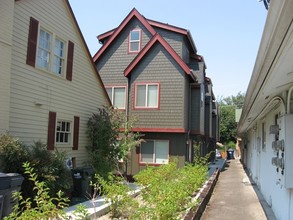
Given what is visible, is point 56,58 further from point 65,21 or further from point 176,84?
point 176,84

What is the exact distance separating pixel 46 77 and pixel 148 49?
8724mm

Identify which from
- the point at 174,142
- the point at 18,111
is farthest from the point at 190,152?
the point at 18,111

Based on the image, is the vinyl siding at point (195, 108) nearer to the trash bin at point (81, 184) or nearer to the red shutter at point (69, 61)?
the red shutter at point (69, 61)

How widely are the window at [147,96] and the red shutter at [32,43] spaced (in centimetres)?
921

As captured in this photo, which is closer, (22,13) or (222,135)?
(22,13)

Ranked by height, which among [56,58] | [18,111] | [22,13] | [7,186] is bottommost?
[7,186]

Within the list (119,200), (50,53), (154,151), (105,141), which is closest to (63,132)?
(105,141)

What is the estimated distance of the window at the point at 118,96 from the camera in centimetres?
2017

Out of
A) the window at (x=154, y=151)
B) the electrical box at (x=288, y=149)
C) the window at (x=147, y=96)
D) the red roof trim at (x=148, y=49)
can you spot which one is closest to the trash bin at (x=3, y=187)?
the electrical box at (x=288, y=149)

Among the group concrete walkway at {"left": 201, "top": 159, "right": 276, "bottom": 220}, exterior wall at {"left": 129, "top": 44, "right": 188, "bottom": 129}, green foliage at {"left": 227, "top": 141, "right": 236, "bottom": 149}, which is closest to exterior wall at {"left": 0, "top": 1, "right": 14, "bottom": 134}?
concrete walkway at {"left": 201, "top": 159, "right": 276, "bottom": 220}

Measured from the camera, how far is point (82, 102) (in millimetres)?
13938

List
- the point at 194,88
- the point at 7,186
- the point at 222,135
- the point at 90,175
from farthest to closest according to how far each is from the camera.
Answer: the point at 222,135 < the point at 194,88 < the point at 90,175 < the point at 7,186

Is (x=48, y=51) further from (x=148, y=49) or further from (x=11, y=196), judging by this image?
(x=148, y=49)

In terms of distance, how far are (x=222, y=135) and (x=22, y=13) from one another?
2072 inches
